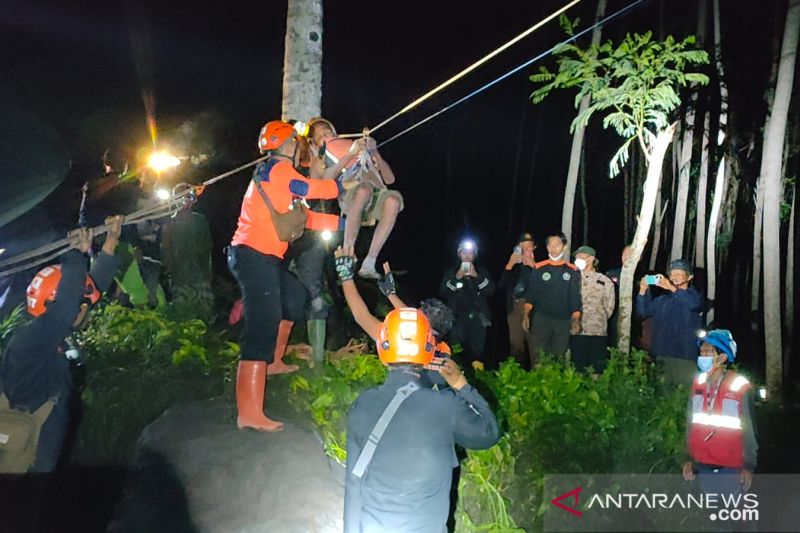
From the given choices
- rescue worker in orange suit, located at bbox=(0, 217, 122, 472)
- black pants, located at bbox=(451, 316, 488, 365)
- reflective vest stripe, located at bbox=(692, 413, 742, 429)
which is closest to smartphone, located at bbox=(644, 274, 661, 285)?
black pants, located at bbox=(451, 316, 488, 365)

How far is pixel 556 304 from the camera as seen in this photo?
7.62m

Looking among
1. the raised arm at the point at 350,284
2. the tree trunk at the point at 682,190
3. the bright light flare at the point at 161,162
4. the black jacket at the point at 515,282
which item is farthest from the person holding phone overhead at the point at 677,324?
the bright light flare at the point at 161,162

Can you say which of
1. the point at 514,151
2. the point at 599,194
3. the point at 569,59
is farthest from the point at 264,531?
the point at 599,194

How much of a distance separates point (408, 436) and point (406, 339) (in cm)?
52

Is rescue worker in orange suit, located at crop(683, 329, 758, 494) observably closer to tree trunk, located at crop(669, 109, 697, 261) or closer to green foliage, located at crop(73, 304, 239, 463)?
green foliage, located at crop(73, 304, 239, 463)

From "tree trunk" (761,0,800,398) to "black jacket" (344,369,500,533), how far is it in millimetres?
7797

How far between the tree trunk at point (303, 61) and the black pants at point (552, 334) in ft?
11.9

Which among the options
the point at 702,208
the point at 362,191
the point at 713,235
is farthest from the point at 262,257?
the point at 713,235

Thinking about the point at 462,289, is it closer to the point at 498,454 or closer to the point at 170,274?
the point at 498,454

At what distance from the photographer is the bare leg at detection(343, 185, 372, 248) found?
5762 mm

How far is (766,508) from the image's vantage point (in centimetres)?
477

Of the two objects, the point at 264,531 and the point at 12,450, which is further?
the point at 12,450

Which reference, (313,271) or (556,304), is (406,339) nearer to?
(313,271)

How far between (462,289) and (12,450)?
4.99 meters
